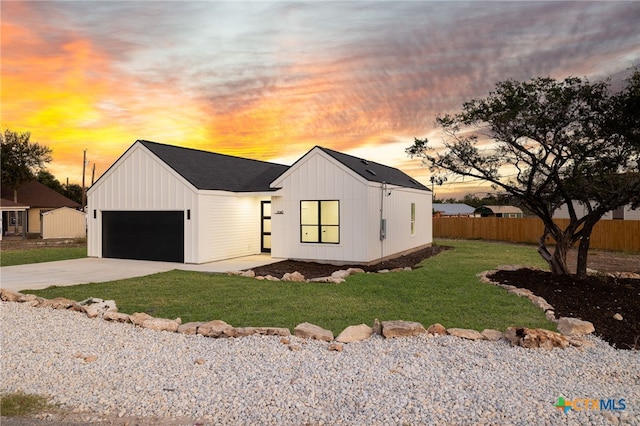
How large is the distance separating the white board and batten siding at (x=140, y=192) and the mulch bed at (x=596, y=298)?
10.2 meters

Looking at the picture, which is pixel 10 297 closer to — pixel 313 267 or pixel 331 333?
pixel 331 333

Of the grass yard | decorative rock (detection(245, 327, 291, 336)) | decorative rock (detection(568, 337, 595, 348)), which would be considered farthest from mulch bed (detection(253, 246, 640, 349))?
decorative rock (detection(245, 327, 291, 336))

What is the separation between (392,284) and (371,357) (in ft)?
17.9

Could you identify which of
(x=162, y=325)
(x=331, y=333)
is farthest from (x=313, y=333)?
(x=162, y=325)

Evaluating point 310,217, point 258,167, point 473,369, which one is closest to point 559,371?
point 473,369

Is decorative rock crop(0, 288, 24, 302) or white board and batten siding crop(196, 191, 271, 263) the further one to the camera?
white board and batten siding crop(196, 191, 271, 263)

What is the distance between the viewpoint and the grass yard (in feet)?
23.0

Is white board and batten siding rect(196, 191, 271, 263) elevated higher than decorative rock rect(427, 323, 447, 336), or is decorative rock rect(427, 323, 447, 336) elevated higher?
white board and batten siding rect(196, 191, 271, 263)

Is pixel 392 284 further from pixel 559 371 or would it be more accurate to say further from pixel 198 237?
pixel 198 237

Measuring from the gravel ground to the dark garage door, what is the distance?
939 cm

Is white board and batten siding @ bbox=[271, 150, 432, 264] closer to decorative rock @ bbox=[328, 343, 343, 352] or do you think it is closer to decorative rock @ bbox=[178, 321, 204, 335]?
decorative rock @ bbox=[178, 321, 204, 335]

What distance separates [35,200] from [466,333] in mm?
40902

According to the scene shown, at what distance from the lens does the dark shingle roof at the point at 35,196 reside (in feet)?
119

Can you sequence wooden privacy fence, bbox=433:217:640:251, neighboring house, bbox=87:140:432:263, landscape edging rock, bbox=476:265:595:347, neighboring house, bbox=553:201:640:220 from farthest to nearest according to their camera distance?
neighboring house, bbox=553:201:640:220 → wooden privacy fence, bbox=433:217:640:251 → neighboring house, bbox=87:140:432:263 → landscape edging rock, bbox=476:265:595:347
